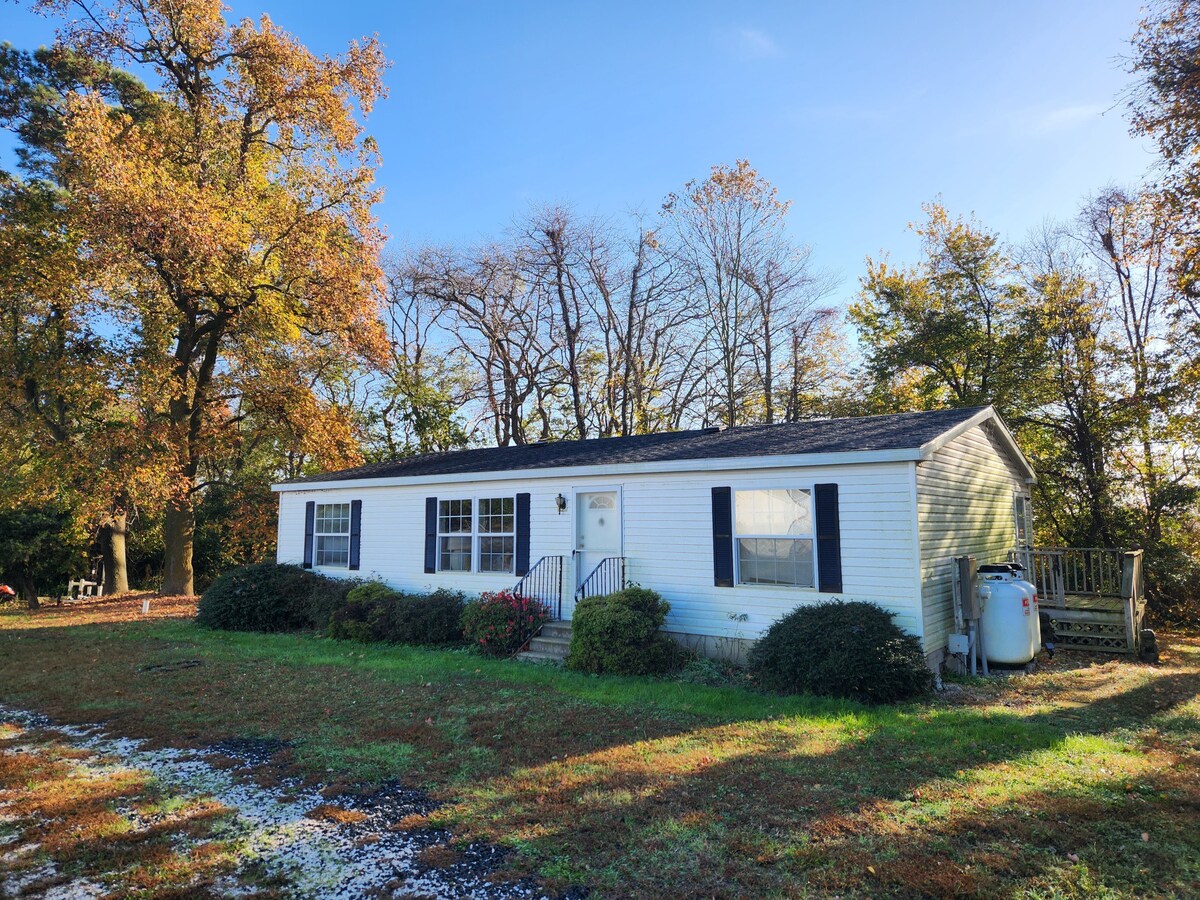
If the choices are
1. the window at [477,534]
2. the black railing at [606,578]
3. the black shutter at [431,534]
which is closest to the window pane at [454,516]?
the window at [477,534]

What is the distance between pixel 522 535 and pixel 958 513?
22.9 feet

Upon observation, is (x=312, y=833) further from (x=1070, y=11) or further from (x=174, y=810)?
(x=1070, y=11)

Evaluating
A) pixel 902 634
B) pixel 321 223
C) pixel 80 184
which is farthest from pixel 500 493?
pixel 80 184

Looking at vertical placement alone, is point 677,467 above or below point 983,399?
below

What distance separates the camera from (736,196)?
2266cm

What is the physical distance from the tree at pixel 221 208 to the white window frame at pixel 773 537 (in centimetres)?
1409

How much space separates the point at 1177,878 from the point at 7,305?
23.8 m

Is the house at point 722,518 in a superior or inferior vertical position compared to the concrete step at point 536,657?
superior

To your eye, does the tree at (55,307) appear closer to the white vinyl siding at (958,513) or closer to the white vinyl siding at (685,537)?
the white vinyl siding at (685,537)

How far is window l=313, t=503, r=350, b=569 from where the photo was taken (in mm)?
14445

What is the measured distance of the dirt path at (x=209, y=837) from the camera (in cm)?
355

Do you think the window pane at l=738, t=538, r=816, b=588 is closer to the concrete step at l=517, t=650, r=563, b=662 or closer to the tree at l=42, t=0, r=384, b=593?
the concrete step at l=517, t=650, r=563, b=662

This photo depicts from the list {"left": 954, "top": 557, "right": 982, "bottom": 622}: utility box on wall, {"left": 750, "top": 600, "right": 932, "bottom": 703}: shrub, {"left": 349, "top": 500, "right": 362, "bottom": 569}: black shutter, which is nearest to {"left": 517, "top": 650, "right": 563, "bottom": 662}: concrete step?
{"left": 750, "top": 600, "right": 932, "bottom": 703}: shrub

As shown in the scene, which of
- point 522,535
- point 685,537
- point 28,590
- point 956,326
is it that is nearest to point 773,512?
point 685,537
